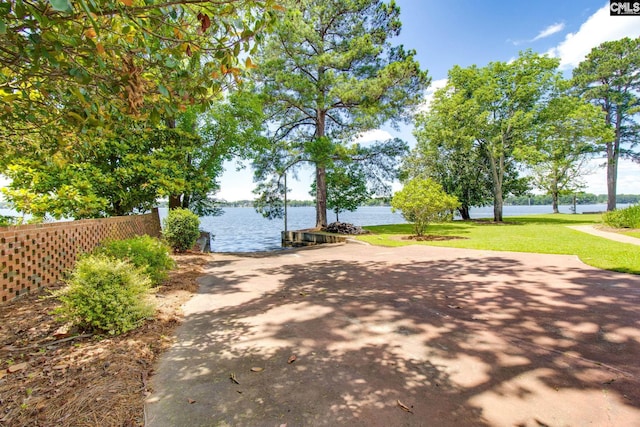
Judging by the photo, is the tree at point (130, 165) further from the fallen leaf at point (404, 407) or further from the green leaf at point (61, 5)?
the fallen leaf at point (404, 407)

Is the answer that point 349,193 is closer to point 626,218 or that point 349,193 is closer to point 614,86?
point 626,218

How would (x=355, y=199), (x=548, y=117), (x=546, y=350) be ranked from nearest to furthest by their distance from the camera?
(x=546, y=350), (x=548, y=117), (x=355, y=199)

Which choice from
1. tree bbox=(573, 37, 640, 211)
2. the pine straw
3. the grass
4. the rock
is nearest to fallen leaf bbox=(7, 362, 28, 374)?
the pine straw

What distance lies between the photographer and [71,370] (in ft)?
8.59

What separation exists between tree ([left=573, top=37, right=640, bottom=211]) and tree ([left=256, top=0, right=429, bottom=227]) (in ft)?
86.1

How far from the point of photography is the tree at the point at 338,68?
17203 mm

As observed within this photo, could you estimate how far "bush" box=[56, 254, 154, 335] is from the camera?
3385 mm

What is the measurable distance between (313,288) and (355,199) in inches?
881

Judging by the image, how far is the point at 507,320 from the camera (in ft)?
12.8

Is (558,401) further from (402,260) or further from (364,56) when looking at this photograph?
(364,56)

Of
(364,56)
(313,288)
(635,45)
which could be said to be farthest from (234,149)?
(635,45)

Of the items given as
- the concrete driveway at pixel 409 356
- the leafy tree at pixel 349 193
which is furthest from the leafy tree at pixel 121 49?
the leafy tree at pixel 349 193

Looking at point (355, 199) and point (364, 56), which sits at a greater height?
point (364, 56)

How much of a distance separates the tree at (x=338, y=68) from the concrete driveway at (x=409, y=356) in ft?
47.6
